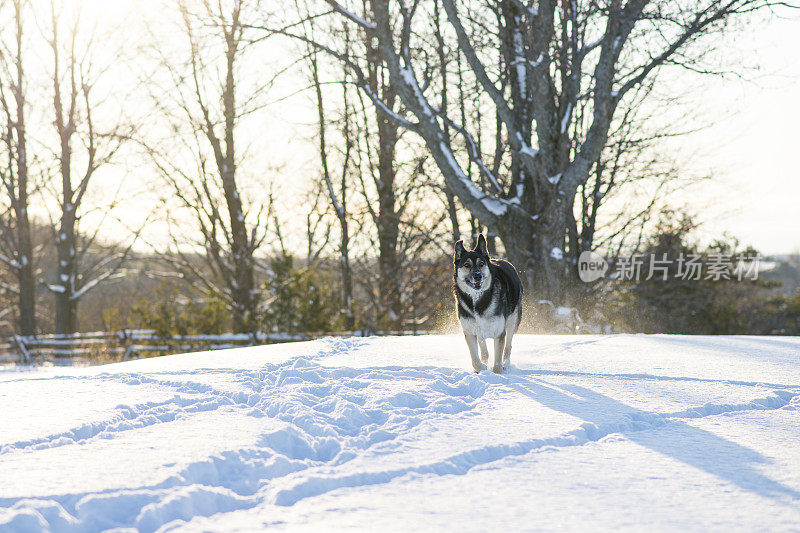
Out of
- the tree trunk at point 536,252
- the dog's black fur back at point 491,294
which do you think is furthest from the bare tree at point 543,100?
the dog's black fur back at point 491,294

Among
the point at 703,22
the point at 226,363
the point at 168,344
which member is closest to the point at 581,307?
the point at 703,22

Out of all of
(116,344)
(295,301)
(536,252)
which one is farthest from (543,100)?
(116,344)

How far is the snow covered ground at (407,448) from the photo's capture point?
94.8 inches

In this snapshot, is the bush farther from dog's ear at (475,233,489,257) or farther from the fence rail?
dog's ear at (475,233,489,257)

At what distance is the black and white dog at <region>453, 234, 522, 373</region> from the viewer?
5.32 meters

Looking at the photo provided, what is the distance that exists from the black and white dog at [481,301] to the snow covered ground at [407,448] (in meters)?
0.28

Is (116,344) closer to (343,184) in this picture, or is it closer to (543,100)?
(343,184)

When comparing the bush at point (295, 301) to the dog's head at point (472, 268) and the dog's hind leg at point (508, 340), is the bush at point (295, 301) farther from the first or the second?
the dog's head at point (472, 268)

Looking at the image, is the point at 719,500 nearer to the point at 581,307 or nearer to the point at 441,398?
the point at 441,398

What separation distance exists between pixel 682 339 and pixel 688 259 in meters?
17.4

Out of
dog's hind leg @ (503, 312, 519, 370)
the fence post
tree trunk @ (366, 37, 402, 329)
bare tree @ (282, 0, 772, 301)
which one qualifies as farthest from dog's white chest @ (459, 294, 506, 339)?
the fence post

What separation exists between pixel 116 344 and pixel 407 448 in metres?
15.5

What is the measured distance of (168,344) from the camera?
45.8 feet

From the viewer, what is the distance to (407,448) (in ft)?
10.5
